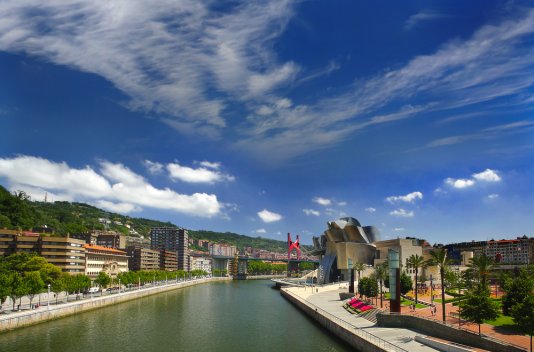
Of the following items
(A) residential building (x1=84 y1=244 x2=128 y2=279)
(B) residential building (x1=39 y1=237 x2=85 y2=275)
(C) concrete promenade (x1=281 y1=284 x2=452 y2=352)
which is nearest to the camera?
(C) concrete promenade (x1=281 y1=284 x2=452 y2=352)

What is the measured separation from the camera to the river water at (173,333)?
1631 inches

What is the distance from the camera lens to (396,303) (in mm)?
45062

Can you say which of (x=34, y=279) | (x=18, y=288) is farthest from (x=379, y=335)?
(x=34, y=279)

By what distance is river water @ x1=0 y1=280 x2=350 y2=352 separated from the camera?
4144 cm

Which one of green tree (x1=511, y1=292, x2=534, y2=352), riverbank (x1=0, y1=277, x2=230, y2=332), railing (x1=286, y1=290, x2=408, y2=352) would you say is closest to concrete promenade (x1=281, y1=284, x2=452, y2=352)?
railing (x1=286, y1=290, x2=408, y2=352)

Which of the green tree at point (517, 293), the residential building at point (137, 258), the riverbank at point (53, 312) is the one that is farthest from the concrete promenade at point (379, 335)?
the residential building at point (137, 258)

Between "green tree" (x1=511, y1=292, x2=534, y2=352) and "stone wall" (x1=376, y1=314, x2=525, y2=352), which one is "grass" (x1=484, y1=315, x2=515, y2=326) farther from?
"green tree" (x1=511, y1=292, x2=534, y2=352)

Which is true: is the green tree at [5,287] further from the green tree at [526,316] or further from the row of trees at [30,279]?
the green tree at [526,316]

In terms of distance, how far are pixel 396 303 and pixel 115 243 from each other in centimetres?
15352

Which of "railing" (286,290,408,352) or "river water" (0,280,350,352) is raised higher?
"railing" (286,290,408,352)

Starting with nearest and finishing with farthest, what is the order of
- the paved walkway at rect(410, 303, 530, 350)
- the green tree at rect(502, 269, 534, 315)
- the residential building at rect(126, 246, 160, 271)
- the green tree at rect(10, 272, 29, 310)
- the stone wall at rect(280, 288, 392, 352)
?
the paved walkway at rect(410, 303, 530, 350) → the stone wall at rect(280, 288, 392, 352) → the green tree at rect(502, 269, 534, 315) → the green tree at rect(10, 272, 29, 310) → the residential building at rect(126, 246, 160, 271)

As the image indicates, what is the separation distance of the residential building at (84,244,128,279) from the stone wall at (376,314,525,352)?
87.5 m

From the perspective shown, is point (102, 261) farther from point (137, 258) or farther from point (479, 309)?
point (479, 309)

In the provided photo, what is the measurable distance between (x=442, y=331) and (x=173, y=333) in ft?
96.0
